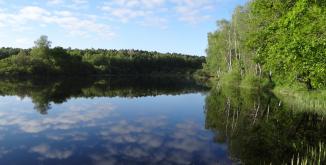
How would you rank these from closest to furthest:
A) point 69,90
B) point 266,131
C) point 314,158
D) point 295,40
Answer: point 314,158
point 295,40
point 266,131
point 69,90

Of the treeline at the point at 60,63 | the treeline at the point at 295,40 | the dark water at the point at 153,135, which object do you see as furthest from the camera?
the treeline at the point at 60,63

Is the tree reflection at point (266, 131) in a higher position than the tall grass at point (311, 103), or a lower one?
lower

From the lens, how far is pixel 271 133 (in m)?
23.8

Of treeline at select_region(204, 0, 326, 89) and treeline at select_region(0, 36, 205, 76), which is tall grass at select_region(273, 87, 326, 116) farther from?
treeline at select_region(0, 36, 205, 76)

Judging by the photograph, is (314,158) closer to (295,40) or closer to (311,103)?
(295,40)

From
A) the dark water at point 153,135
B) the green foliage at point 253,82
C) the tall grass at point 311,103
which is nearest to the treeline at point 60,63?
the green foliage at point 253,82

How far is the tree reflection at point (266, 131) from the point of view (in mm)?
18406

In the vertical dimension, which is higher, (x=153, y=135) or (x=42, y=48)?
(x=42, y=48)

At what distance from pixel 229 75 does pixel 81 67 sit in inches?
2856

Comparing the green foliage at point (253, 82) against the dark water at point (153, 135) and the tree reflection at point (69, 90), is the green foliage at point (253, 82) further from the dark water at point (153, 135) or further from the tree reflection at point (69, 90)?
the dark water at point (153, 135)

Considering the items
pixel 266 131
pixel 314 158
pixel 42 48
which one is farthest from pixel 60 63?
pixel 314 158

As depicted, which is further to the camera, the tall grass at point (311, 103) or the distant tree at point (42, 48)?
the distant tree at point (42, 48)

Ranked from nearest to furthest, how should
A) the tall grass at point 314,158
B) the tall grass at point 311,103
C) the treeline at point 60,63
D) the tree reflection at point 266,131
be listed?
1. the tall grass at point 314,158
2. the tree reflection at point 266,131
3. the tall grass at point 311,103
4. the treeline at point 60,63

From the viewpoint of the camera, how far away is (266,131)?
24578 millimetres
